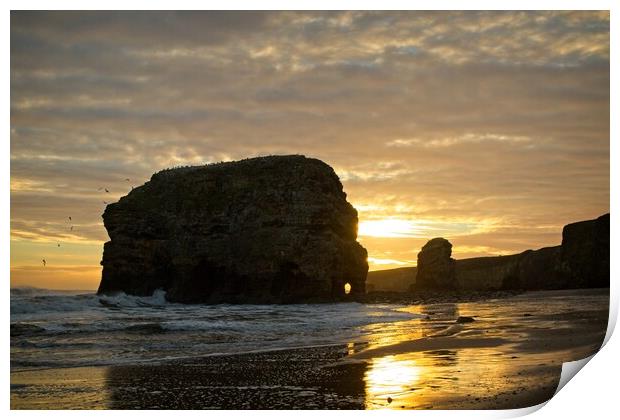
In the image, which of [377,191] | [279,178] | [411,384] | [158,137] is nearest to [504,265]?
[279,178]

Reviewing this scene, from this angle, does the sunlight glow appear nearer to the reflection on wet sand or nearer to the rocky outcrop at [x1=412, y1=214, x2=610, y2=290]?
the reflection on wet sand

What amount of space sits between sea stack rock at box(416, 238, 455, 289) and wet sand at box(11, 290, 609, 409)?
1447 inches

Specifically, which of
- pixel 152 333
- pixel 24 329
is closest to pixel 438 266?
pixel 152 333

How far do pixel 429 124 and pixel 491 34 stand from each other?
2190 mm

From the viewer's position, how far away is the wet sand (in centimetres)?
659

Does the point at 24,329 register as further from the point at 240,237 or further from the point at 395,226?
the point at 240,237

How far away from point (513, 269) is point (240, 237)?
27133 millimetres

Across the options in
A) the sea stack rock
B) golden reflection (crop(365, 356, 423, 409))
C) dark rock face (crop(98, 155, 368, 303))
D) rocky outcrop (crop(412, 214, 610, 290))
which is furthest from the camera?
the sea stack rock

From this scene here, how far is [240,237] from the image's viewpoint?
29812 millimetres

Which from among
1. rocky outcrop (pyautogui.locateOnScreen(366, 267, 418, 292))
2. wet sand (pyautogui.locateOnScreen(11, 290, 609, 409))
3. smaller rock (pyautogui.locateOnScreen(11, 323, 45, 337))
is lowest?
wet sand (pyautogui.locateOnScreen(11, 290, 609, 409))

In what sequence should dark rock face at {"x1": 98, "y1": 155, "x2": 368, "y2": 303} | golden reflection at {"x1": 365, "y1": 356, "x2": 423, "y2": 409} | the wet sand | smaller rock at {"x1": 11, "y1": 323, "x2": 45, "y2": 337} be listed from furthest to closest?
dark rock face at {"x1": 98, "y1": 155, "x2": 368, "y2": 303}
smaller rock at {"x1": 11, "y1": 323, "x2": 45, "y2": 337}
the wet sand
golden reflection at {"x1": 365, "y1": 356, "x2": 423, "y2": 409}

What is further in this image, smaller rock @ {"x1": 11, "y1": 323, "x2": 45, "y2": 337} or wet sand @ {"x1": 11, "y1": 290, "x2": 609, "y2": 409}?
smaller rock @ {"x1": 11, "y1": 323, "x2": 45, "y2": 337}

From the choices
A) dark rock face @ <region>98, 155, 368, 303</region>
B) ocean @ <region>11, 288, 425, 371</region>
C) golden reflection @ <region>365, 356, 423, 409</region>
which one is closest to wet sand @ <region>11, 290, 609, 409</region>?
golden reflection @ <region>365, 356, 423, 409</region>

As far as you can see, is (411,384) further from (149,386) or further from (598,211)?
(598,211)
